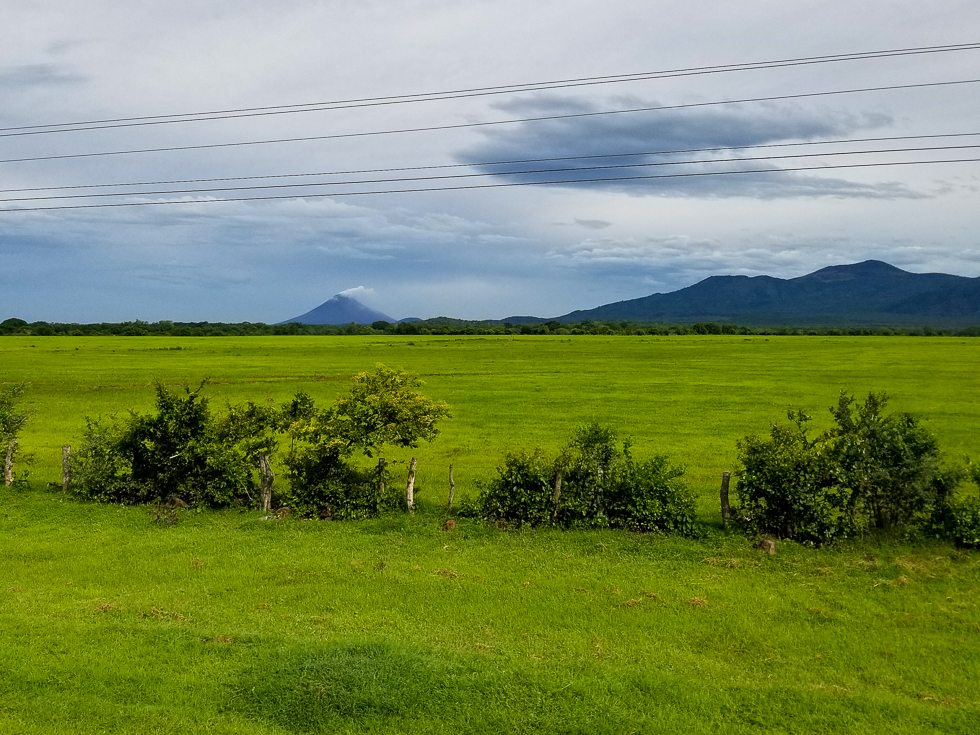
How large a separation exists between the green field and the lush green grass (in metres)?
5.78

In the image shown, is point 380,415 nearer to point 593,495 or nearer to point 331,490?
point 331,490

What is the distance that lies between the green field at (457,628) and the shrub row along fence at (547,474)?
Answer: 0.69 meters

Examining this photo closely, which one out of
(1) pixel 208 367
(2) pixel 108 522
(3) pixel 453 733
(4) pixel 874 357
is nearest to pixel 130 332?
(1) pixel 208 367

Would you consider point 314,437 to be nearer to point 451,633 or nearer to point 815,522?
point 451,633

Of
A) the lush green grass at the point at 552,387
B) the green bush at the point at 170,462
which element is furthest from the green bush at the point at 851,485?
the green bush at the point at 170,462

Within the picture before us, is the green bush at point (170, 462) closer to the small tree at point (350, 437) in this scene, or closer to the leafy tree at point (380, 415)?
the small tree at point (350, 437)

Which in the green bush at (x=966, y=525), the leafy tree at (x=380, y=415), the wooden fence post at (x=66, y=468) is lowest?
the green bush at (x=966, y=525)

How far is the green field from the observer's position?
27.8ft

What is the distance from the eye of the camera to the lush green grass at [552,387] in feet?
96.2

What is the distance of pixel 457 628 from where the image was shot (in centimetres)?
1082

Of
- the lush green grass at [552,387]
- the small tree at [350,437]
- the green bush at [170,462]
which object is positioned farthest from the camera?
the lush green grass at [552,387]

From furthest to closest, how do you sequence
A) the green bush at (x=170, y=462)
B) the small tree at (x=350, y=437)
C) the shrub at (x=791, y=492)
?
1. the green bush at (x=170, y=462)
2. the small tree at (x=350, y=437)
3. the shrub at (x=791, y=492)

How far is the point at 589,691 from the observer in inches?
347

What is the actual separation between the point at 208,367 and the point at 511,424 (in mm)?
44430
